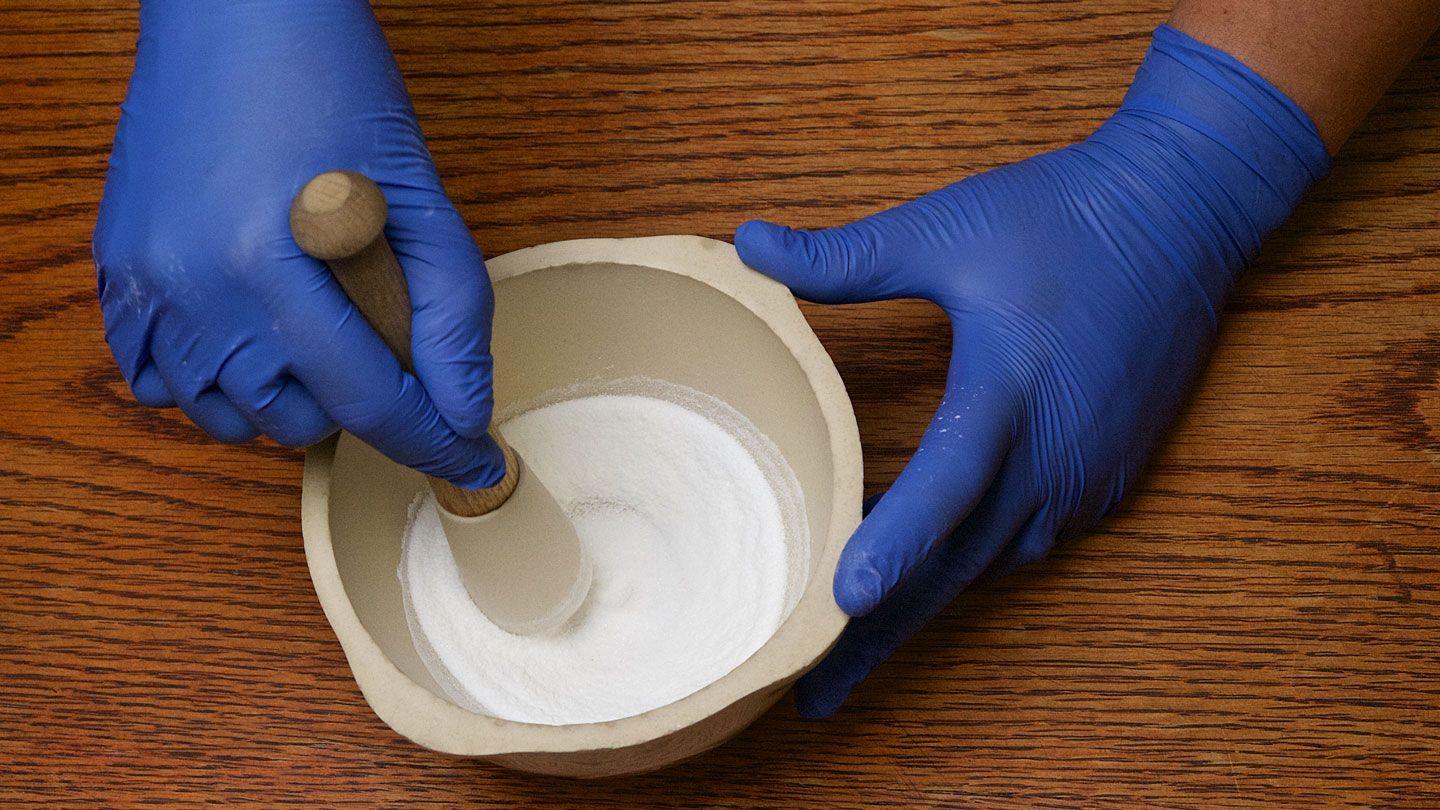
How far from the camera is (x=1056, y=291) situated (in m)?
0.98

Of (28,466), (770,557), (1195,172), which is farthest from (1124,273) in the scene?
(28,466)

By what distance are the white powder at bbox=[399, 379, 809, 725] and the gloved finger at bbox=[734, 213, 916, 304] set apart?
133 millimetres

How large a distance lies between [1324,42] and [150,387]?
998 millimetres

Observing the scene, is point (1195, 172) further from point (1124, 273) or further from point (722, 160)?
point (722, 160)

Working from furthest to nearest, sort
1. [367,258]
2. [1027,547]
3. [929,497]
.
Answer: [1027,547], [929,497], [367,258]

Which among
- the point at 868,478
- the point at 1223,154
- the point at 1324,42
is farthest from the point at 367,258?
the point at 1324,42

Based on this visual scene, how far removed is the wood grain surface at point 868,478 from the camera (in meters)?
0.92

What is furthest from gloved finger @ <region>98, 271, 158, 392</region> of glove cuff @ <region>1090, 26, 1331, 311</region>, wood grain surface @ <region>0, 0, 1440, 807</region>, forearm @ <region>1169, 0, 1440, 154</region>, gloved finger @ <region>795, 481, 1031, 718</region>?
forearm @ <region>1169, 0, 1440, 154</region>

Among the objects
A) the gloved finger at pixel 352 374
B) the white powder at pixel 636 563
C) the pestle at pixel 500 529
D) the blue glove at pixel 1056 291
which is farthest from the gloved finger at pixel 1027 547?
the gloved finger at pixel 352 374

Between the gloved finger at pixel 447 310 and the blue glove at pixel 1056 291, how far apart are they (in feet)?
0.71

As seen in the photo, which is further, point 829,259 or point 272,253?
point 829,259

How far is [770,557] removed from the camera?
954 millimetres

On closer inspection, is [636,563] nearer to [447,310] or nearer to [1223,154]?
[447,310]

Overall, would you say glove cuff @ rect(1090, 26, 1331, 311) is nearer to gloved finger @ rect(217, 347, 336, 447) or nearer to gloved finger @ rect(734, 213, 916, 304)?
gloved finger @ rect(734, 213, 916, 304)
